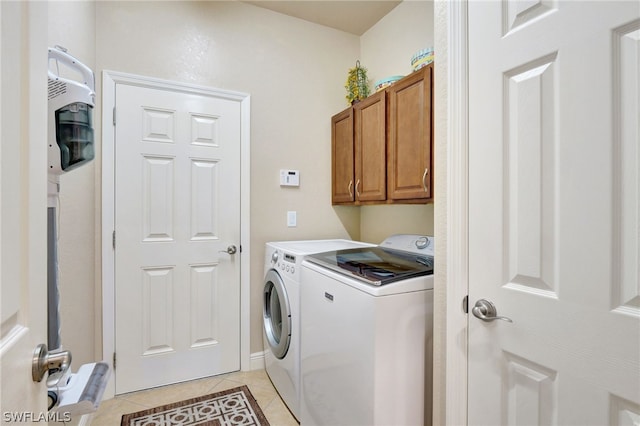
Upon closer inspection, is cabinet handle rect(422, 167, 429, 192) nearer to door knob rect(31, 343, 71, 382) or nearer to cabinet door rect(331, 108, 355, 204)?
cabinet door rect(331, 108, 355, 204)

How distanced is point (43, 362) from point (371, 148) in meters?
1.88

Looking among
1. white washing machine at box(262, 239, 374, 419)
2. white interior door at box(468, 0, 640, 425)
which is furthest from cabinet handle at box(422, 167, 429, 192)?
white washing machine at box(262, 239, 374, 419)

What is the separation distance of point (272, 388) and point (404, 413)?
1231mm

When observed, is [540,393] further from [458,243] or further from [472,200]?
[472,200]

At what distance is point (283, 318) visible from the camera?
186 cm

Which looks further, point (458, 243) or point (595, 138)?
point (458, 243)

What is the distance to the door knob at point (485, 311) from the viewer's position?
0.94 m

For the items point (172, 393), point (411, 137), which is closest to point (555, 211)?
point (411, 137)

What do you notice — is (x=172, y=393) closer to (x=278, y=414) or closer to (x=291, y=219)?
(x=278, y=414)

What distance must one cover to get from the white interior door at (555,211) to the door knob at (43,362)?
110cm

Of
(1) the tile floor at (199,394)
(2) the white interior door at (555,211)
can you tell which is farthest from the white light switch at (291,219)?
(2) the white interior door at (555,211)

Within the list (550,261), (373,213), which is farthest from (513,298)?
(373,213)

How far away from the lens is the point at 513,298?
898 millimetres

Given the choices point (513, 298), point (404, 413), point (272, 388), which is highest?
point (513, 298)
